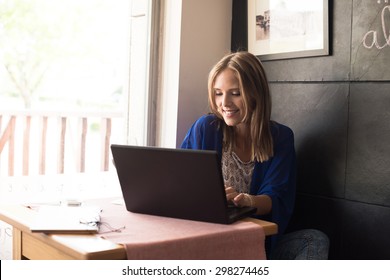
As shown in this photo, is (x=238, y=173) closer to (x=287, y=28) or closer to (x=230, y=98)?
(x=230, y=98)

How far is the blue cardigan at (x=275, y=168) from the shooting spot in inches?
69.7

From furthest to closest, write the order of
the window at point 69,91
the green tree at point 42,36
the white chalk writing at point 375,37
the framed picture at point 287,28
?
the green tree at point 42,36 < the window at point 69,91 < the framed picture at point 287,28 < the white chalk writing at point 375,37

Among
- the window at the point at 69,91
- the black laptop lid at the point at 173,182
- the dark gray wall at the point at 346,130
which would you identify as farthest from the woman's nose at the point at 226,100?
the window at the point at 69,91

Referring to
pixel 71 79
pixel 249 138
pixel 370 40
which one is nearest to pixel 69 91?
pixel 71 79

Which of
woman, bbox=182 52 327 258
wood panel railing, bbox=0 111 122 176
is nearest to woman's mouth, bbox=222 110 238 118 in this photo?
woman, bbox=182 52 327 258

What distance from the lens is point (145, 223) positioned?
4.58ft

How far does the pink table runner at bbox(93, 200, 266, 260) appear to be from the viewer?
47.3 inches

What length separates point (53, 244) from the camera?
1.22 meters

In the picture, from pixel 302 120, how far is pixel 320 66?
226 mm

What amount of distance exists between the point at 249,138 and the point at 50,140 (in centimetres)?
182

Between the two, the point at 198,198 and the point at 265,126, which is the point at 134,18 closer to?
the point at 265,126

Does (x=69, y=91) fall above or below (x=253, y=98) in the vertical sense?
above

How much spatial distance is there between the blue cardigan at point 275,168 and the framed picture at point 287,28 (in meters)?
0.35

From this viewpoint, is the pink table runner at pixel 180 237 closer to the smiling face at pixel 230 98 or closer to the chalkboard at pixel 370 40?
the smiling face at pixel 230 98
